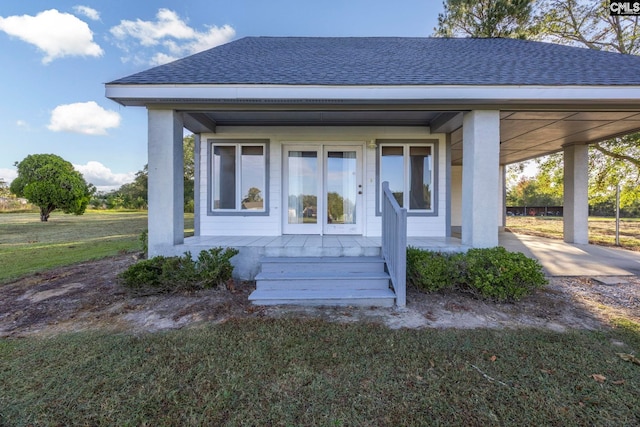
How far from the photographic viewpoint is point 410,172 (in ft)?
20.4

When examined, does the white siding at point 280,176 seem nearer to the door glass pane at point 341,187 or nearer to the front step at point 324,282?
the door glass pane at point 341,187

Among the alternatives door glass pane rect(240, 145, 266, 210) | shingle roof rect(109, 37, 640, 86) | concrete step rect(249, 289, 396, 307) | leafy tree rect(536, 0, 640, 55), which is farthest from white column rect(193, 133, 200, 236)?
leafy tree rect(536, 0, 640, 55)

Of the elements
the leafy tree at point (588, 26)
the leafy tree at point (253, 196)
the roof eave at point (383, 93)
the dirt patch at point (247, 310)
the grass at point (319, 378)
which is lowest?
the grass at point (319, 378)

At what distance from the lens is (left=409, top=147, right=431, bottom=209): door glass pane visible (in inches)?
244

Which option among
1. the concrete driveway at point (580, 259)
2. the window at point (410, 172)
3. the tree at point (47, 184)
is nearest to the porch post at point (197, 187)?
the window at point (410, 172)

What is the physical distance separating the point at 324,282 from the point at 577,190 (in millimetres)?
8047

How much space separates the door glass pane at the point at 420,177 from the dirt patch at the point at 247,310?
2615 millimetres

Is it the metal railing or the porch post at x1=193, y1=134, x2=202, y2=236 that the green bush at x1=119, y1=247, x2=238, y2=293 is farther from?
the metal railing

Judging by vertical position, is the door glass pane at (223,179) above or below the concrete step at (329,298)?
above

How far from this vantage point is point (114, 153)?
21.0 m

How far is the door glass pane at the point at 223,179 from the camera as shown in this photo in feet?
20.2

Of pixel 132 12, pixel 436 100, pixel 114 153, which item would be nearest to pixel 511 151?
pixel 436 100

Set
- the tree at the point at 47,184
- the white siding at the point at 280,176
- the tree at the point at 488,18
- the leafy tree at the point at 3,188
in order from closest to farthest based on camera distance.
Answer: the white siding at the point at 280,176, the tree at the point at 488,18, the tree at the point at 47,184, the leafy tree at the point at 3,188

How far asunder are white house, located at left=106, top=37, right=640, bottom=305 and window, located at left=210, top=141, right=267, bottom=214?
2cm
